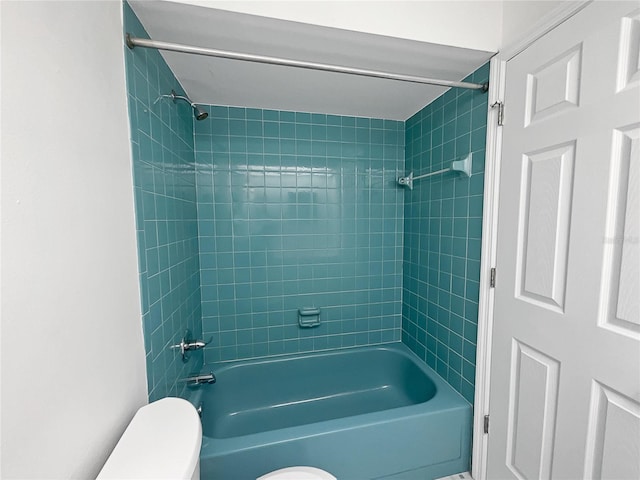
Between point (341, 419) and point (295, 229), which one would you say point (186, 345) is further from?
point (295, 229)

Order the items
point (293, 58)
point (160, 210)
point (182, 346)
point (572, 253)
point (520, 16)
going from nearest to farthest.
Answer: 1. point (572, 253)
2. point (520, 16)
3. point (160, 210)
4. point (293, 58)
5. point (182, 346)

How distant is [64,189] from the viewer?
625mm

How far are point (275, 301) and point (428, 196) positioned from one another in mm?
1340

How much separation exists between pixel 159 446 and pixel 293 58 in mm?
1584

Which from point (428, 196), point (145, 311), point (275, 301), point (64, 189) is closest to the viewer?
point (64, 189)

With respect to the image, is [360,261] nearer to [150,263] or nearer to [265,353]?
[265,353]

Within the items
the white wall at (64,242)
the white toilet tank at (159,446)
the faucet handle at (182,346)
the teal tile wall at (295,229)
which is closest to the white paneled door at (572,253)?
the teal tile wall at (295,229)

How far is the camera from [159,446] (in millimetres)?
676

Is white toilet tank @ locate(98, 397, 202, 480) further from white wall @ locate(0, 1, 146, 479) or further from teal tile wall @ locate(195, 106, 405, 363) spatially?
teal tile wall @ locate(195, 106, 405, 363)

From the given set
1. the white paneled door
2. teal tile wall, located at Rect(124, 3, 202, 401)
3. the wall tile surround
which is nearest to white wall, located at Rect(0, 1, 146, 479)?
teal tile wall, located at Rect(124, 3, 202, 401)

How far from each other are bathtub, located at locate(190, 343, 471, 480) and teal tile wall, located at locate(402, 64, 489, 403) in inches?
8.0

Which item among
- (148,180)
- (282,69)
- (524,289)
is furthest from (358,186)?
(148,180)

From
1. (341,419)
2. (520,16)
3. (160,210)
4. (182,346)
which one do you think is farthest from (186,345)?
(520,16)

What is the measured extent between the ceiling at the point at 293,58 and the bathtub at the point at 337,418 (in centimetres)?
178
